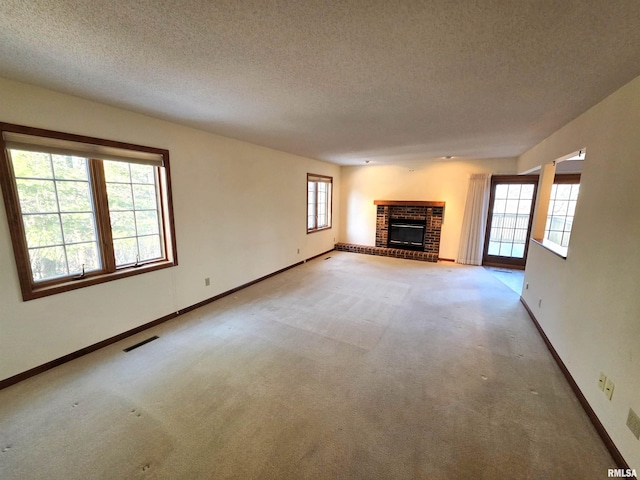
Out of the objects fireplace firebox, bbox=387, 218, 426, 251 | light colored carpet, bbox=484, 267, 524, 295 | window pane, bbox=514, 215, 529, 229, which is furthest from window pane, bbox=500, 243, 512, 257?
fireplace firebox, bbox=387, 218, 426, 251

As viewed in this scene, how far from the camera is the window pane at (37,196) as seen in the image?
2059 mm

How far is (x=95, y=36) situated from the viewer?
4.38ft

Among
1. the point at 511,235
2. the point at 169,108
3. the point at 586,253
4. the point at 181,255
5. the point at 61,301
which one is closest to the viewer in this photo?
the point at 586,253

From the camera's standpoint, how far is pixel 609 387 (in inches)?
64.7

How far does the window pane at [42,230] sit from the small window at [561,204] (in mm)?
6994

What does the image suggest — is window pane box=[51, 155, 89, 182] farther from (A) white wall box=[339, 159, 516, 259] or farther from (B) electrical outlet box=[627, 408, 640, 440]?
(A) white wall box=[339, 159, 516, 259]

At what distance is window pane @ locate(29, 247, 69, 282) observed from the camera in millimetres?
2174

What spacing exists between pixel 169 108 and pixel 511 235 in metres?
6.69

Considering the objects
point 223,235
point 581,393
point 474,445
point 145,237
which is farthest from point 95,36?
point 581,393

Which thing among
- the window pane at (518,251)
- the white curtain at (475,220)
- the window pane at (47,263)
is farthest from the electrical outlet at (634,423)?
the window pane at (518,251)

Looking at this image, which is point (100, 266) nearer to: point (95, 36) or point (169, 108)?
point (169, 108)

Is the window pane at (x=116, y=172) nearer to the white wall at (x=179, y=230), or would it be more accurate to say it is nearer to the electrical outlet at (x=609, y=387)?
the white wall at (x=179, y=230)

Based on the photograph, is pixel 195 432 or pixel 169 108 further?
pixel 169 108

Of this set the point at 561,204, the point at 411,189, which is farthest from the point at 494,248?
the point at 411,189
